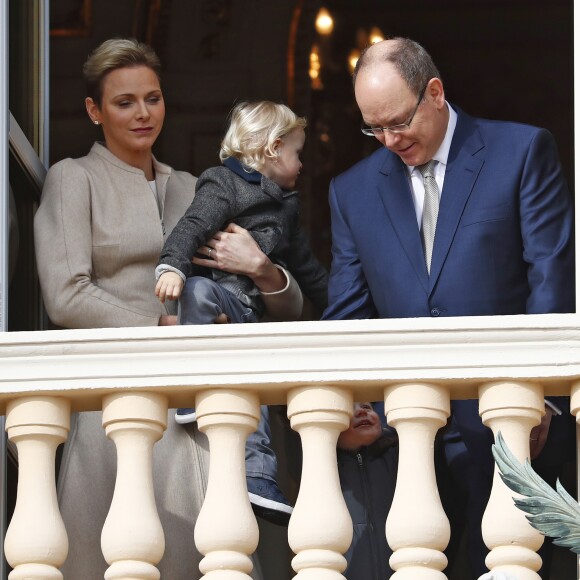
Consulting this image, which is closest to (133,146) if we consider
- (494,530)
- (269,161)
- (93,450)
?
(269,161)

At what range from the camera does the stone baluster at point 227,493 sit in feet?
13.1

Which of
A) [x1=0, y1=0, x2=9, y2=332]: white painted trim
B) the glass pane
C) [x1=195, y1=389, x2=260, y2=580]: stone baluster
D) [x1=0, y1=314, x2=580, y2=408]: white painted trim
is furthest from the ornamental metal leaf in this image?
the glass pane

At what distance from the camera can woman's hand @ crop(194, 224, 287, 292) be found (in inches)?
198

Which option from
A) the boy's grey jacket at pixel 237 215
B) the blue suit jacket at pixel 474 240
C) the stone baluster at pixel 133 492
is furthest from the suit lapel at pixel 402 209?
the stone baluster at pixel 133 492

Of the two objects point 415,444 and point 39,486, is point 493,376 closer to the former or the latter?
point 415,444

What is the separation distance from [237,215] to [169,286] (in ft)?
1.42

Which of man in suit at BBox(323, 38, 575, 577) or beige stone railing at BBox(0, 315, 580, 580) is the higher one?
man in suit at BBox(323, 38, 575, 577)

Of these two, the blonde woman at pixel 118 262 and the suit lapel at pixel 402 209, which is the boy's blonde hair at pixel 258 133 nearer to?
the blonde woman at pixel 118 262

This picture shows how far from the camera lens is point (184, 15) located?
24.1 feet

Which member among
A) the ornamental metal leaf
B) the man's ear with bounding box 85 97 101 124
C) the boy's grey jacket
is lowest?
the ornamental metal leaf

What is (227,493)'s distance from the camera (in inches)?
159

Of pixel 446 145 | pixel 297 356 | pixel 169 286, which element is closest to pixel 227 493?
pixel 297 356

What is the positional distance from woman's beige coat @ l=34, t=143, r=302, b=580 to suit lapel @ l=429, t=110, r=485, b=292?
2.05 ft

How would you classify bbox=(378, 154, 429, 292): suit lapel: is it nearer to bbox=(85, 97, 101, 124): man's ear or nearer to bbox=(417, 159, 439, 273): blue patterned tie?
bbox=(417, 159, 439, 273): blue patterned tie
